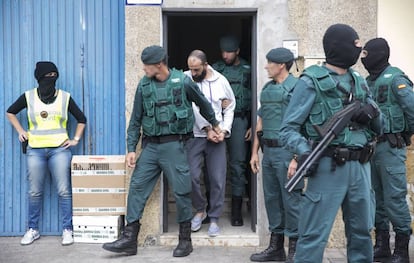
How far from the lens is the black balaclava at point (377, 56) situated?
581 cm

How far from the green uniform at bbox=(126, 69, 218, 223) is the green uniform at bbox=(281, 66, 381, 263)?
5.78ft

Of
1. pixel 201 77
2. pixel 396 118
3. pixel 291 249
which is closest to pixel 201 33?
pixel 201 77

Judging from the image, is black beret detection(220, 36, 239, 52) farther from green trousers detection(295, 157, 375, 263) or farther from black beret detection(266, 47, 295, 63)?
green trousers detection(295, 157, 375, 263)

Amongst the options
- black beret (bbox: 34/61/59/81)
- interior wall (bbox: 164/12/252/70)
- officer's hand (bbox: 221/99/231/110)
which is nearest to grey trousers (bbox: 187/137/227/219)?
officer's hand (bbox: 221/99/231/110)

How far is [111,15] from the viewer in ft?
21.8

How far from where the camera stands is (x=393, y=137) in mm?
5734

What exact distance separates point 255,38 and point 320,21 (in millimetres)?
686

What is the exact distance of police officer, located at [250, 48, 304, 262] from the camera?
5.72 m

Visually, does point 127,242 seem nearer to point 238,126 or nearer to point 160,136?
point 160,136

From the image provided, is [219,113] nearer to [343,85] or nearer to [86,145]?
[86,145]

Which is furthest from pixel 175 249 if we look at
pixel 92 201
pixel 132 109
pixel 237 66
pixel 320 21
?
pixel 320 21

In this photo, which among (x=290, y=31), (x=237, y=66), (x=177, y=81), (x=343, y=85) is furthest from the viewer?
(x=237, y=66)

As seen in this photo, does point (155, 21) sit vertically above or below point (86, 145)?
above

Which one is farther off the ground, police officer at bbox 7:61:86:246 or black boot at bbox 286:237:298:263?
police officer at bbox 7:61:86:246
